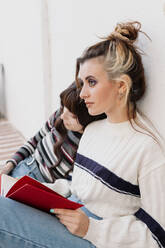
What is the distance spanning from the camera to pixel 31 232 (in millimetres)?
813

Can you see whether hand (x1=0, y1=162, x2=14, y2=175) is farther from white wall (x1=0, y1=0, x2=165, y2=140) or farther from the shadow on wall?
the shadow on wall

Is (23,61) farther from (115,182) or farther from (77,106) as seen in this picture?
(115,182)

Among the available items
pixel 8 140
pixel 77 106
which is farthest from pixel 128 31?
pixel 8 140

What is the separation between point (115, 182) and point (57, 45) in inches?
42.7

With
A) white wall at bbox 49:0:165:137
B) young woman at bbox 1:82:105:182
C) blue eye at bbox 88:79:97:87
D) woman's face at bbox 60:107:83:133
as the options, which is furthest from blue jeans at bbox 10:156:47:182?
blue eye at bbox 88:79:97:87

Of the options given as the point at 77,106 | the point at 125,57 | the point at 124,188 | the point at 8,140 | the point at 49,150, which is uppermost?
the point at 125,57

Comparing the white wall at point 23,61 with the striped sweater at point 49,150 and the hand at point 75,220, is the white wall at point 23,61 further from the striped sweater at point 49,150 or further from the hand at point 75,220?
the hand at point 75,220

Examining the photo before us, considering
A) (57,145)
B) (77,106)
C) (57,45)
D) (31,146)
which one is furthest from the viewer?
(57,45)

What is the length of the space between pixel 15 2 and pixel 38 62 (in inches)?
37.1

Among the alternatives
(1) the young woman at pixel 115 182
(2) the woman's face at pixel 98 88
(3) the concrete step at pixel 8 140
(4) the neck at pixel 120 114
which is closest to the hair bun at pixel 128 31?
(1) the young woman at pixel 115 182

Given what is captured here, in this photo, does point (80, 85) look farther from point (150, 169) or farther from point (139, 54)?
point (150, 169)

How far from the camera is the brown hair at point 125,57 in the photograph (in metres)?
0.81

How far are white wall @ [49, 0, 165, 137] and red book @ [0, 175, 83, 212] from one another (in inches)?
15.5

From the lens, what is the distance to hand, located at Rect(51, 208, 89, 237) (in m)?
0.82
